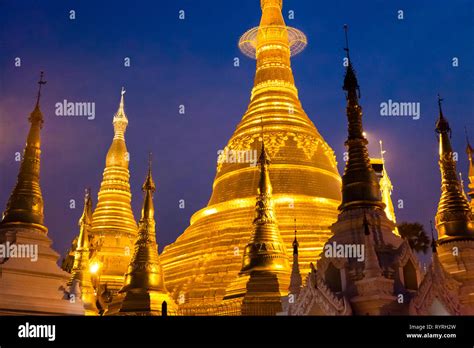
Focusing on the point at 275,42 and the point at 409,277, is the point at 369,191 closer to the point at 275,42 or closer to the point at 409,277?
the point at 409,277

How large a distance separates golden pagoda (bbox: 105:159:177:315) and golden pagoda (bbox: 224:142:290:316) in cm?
243

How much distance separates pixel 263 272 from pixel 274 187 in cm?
720

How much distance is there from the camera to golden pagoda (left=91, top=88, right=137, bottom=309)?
80.5ft

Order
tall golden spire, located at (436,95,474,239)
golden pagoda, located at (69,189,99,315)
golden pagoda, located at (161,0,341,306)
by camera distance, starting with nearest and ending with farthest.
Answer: tall golden spire, located at (436,95,474,239) < golden pagoda, located at (69,189,99,315) < golden pagoda, located at (161,0,341,306)

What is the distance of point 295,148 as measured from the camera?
24750 mm

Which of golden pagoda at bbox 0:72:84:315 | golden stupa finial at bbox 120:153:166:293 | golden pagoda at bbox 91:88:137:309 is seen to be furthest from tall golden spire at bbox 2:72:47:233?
golden pagoda at bbox 91:88:137:309

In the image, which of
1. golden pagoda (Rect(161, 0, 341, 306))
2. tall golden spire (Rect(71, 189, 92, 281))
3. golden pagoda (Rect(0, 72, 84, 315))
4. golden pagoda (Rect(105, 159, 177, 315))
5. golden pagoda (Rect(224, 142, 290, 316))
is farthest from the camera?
tall golden spire (Rect(71, 189, 92, 281))

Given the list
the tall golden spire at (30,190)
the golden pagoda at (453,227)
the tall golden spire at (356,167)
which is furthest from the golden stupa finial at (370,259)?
the tall golden spire at (30,190)

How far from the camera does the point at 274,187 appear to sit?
23297 millimetres

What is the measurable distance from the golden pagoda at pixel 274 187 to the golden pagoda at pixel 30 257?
5.76m

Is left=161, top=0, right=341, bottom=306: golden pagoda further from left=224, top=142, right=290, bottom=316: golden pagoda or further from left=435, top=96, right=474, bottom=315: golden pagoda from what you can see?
left=435, top=96, right=474, bottom=315: golden pagoda

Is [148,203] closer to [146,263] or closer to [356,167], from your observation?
[146,263]
